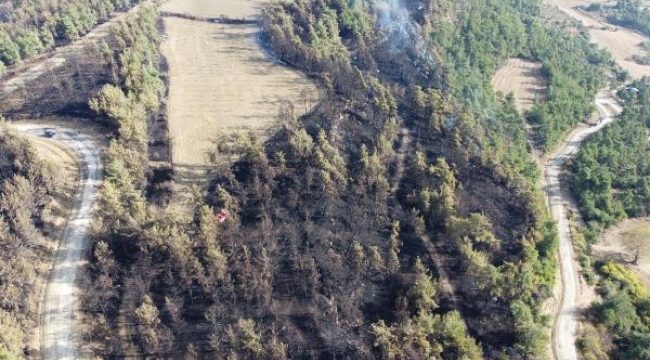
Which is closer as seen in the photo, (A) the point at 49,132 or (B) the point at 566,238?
(B) the point at 566,238

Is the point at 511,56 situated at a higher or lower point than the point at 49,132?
higher

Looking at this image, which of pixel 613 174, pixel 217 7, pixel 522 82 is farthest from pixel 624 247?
pixel 217 7

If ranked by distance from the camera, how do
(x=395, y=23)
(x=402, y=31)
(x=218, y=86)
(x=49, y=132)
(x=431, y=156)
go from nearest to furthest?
(x=49, y=132), (x=431, y=156), (x=218, y=86), (x=402, y=31), (x=395, y=23)

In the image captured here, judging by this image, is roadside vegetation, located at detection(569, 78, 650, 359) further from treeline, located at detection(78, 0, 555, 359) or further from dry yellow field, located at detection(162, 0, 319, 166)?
dry yellow field, located at detection(162, 0, 319, 166)

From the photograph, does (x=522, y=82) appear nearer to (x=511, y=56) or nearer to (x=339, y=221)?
(x=511, y=56)

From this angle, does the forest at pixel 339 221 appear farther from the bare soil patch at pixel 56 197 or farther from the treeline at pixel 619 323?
the treeline at pixel 619 323

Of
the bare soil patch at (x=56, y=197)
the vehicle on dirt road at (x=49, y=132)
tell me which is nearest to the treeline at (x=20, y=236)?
the bare soil patch at (x=56, y=197)

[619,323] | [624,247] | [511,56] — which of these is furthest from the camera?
[511,56]
